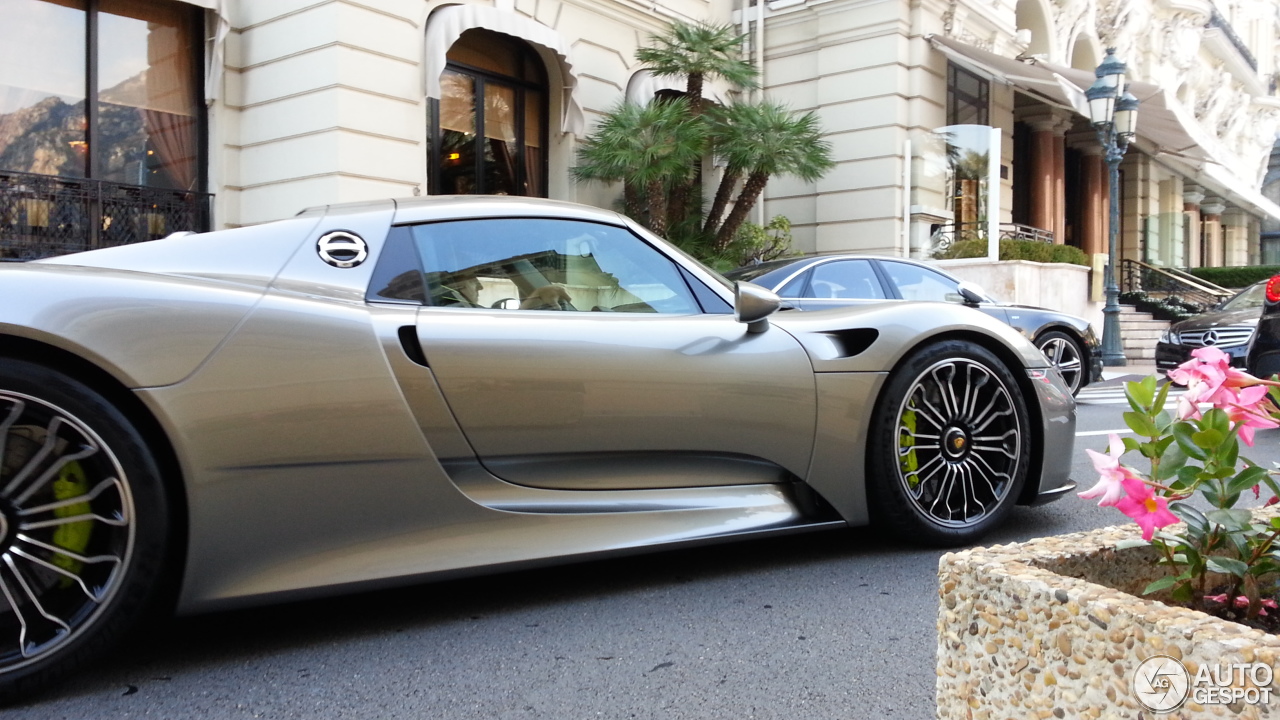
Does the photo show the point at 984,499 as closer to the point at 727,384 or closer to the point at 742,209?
the point at 727,384

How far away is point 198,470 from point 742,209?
34.0 ft

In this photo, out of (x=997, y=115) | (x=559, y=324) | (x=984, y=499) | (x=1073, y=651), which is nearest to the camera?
(x=1073, y=651)

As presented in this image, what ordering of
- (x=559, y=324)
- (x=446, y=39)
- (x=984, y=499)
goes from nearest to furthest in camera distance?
(x=559, y=324), (x=984, y=499), (x=446, y=39)

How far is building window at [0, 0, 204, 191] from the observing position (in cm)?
939

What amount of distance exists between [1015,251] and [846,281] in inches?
326

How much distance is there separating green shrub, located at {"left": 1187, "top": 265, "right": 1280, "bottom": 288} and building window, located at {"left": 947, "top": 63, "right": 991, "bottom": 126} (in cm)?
1309

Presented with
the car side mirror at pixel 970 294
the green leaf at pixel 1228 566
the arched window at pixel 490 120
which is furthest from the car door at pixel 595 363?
the arched window at pixel 490 120

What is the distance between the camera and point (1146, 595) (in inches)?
54.4

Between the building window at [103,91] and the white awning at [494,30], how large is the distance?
256cm

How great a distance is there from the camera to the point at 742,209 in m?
12.1

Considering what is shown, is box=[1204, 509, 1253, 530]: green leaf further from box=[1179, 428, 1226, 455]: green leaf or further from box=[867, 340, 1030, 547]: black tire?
box=[867, 340, 1030, 547]: black tire

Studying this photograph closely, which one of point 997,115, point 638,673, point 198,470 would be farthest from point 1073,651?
point 997,115

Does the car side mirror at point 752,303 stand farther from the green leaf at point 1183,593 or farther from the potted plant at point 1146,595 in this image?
the green leaf at point 1183,593

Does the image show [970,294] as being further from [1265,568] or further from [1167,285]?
[1167,285]
